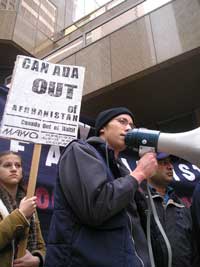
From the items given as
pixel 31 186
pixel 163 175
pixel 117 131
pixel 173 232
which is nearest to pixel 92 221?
pixel 117 131

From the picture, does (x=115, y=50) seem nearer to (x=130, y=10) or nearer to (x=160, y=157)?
(x=130, y=10)

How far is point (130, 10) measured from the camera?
5.28 m

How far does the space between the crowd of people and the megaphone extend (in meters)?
0.06

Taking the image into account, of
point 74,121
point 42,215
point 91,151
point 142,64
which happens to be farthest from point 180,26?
point 91,151

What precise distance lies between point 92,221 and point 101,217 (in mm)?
39

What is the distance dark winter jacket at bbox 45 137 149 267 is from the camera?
4.38 feet

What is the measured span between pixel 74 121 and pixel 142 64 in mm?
2360

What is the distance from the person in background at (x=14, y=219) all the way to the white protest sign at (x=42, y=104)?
223 millimetres

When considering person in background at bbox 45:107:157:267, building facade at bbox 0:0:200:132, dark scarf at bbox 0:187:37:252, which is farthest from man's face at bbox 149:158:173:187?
building facade at bbox 0:0:200:132

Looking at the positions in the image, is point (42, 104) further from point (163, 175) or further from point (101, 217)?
point (101, 217)

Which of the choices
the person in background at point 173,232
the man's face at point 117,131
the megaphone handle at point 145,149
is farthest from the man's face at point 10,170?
the megaphone handle at point 145,149

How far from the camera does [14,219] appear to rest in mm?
1821

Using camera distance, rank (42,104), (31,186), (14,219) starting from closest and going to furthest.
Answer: (14,219), (31,186), (42,104)

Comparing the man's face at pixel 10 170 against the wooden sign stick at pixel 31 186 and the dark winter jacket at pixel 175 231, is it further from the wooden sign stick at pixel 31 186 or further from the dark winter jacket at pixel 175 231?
the dark winter jacket at pixel 175 231
